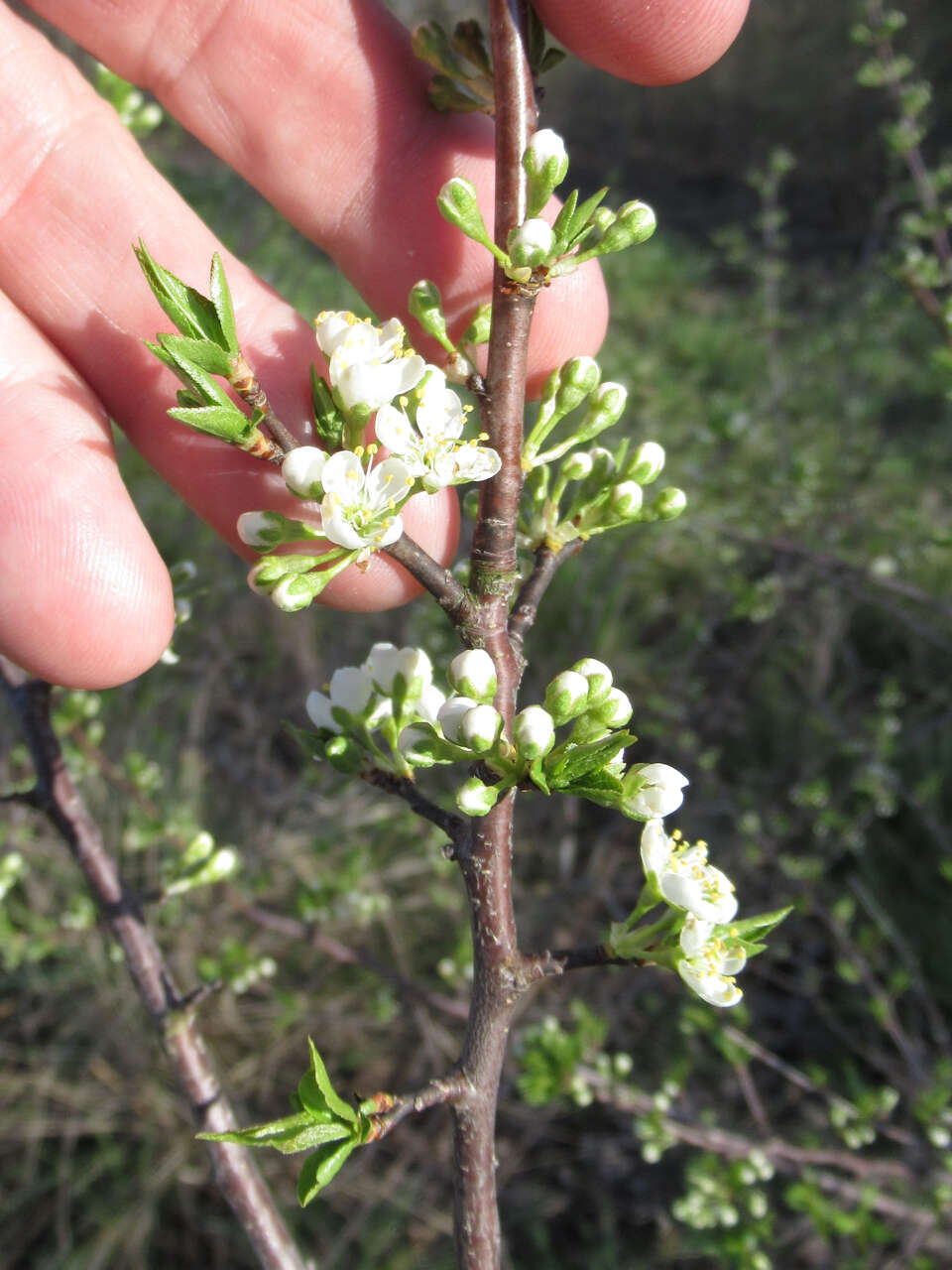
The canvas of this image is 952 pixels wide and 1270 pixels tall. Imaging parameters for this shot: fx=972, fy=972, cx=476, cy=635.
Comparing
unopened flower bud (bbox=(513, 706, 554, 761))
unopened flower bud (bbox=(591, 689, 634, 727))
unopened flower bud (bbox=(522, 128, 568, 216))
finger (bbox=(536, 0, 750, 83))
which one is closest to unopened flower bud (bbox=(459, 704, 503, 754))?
unopened flower bud (bbox=(513, 706, 554, 761))

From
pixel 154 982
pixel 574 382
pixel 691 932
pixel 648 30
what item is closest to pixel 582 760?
pixel 691 932

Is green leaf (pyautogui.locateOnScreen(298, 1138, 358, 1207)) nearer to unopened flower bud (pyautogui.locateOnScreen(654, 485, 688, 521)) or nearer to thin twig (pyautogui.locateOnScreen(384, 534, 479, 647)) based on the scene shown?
thin twig (pyautogui.locateOnScreen(384, 534, 479, 647))

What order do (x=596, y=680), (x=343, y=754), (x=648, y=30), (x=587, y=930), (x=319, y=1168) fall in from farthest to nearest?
(x=587, y=930)
(x=648, y=30)
(x=343, y=754)
(x=596, y=680)
(x=319, y=1168)

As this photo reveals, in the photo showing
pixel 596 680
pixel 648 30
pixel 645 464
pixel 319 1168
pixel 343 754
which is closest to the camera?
pixel 319 1168

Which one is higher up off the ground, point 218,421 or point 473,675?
point 218,421

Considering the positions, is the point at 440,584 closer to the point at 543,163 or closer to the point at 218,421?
the point at 218,421

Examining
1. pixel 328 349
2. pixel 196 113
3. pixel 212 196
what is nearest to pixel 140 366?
pixel 328 349
